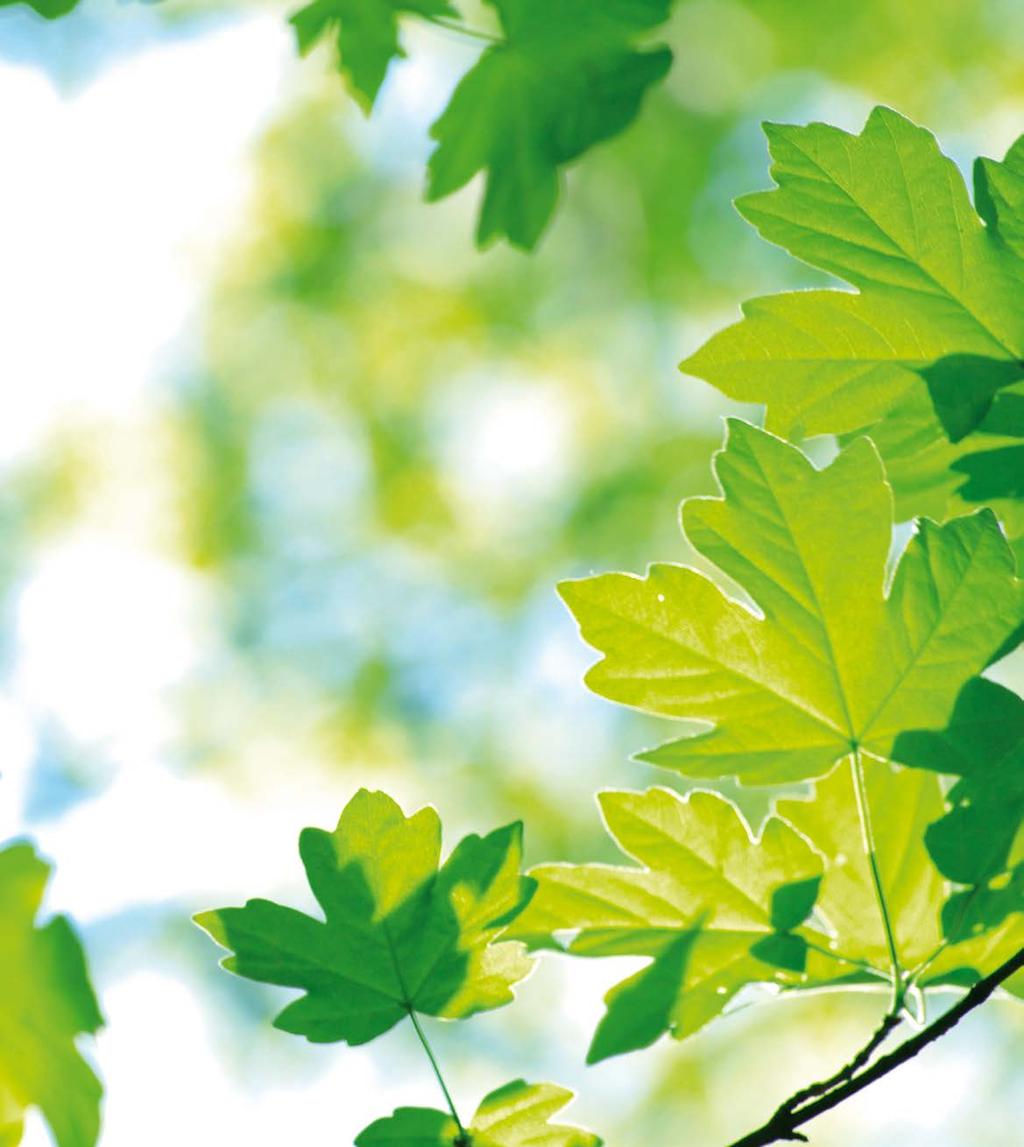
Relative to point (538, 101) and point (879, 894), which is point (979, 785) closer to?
point (879, 894)

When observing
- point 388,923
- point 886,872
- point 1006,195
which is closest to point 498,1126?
point 388,923

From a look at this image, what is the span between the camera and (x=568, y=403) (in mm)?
8516

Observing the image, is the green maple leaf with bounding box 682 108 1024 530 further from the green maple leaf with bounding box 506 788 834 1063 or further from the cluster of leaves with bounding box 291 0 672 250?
the cluster of leaves with bounding box 291 0 672 250

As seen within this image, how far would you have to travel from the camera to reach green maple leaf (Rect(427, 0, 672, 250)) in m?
1.53

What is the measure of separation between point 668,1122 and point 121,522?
516 cm

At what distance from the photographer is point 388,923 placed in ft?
3.26

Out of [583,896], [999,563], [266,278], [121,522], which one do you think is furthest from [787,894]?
[266,278]

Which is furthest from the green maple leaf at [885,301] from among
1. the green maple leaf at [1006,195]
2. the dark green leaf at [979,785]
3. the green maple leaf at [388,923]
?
the green maple leaf at [388,923]

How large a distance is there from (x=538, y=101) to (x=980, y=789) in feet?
3.61

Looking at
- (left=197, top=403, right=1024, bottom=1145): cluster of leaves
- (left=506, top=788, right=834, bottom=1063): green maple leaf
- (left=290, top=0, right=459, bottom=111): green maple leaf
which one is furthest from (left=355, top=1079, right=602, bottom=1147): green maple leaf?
(left=290, top=0, right=459, bottom=111): green maple leaf

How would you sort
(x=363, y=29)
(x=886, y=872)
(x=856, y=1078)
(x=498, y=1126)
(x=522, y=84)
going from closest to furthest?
(x=856, y=1078) < (x=498, y=1126) < (x=886, y=872) < (x=363, y=29) < (x=522, y=84)

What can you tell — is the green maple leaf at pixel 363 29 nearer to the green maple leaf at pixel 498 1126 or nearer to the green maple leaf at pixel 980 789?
the green maple leaf at pixel 980 789

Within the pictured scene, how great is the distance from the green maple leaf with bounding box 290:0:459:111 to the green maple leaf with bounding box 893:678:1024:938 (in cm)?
105

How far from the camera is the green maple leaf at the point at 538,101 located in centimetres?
153
